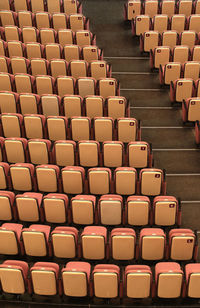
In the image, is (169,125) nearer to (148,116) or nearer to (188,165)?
(148,116)

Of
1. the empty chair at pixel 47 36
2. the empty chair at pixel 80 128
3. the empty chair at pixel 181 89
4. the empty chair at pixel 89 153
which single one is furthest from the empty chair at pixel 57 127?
the empty chair at pixel 47 36

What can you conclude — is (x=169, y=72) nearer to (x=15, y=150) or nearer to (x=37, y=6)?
(x=15, y=150)

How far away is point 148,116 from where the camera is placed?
2.15 meters

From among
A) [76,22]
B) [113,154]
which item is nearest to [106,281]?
[113,154]

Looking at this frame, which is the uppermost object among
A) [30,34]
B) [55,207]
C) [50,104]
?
[30,34]

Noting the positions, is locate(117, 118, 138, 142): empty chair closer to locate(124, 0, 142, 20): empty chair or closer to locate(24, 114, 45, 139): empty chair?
locate(24, 114, 45, 139): empty chair

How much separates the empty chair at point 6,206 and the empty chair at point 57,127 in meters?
0.38

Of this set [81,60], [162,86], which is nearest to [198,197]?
[162,86]

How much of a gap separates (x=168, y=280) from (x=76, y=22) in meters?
1.73

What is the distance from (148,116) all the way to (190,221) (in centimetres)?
65

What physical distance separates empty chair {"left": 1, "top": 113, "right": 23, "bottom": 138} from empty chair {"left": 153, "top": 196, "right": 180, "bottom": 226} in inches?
26.6

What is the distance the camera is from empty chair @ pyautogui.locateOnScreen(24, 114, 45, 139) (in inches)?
72.8

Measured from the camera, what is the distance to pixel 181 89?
2096 mm

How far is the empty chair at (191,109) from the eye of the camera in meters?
1.96
